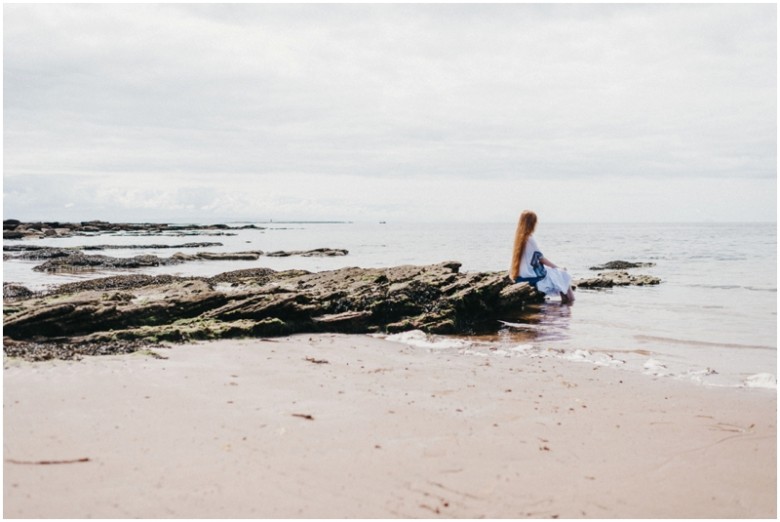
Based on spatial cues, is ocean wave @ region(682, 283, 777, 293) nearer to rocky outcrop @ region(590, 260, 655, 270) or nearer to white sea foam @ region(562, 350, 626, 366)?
rocky outcrop @ region(590, 260, 655, 270)

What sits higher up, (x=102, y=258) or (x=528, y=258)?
(x=528, y=258)

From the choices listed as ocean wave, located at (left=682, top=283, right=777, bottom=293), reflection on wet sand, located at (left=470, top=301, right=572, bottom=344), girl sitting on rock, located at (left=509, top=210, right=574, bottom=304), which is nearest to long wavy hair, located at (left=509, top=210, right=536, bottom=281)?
girl sitting on rock, located at (left=509, top=210, right=574, bottom=304)

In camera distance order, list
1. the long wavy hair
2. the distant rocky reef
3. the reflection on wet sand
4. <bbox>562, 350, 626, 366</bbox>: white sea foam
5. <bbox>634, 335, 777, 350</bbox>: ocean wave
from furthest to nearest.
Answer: the distant rocky reef, the long wavy hair, the reflection on wet sand, <bbox>634, 335, 777, 350</bbox>: ocean wave, <bbox>562, 350, 626, 366</bbox>: white sea foam

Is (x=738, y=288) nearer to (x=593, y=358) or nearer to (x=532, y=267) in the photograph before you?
(x=532, y=267)

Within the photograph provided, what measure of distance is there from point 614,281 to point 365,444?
69.7 ft

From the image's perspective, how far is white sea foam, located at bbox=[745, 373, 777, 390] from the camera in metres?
8.69

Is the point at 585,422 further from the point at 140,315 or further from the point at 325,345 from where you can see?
the point at 140,315

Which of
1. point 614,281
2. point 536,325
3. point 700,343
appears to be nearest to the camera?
point 700,343

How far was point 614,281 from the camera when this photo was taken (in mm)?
24578

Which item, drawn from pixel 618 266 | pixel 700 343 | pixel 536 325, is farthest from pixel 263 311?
pixel 618 266

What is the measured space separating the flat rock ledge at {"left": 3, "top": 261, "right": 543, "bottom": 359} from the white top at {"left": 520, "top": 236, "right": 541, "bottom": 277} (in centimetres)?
50

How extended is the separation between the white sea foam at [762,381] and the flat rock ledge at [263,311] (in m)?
5.63

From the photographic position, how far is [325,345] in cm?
1058

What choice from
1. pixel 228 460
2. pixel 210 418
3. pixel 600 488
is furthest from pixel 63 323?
pixel 600 488
